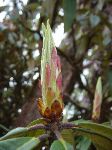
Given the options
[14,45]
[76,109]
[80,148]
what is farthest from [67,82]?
[80,148]

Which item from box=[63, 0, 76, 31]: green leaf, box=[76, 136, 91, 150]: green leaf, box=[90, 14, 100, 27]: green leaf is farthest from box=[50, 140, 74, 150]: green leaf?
box=[90, 14, 100, 27]: green leaf

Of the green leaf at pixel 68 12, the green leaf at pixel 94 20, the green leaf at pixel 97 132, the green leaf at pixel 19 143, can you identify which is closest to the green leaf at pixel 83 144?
the green leaf at pixel 97 132

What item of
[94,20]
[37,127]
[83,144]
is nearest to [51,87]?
[37,127]

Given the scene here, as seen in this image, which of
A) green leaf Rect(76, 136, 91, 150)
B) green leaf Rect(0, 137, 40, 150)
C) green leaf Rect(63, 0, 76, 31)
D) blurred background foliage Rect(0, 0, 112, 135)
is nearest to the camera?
green leaf Rect(0, 137, 40, 150)

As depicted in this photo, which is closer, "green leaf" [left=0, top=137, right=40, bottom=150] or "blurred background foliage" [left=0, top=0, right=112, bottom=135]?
"green leaf" [left=0, top=137, right=40, bottom=150]

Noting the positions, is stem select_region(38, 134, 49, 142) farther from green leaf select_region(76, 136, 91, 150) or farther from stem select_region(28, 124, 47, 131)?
green leaf select_region(76, 136, 91, 150)
